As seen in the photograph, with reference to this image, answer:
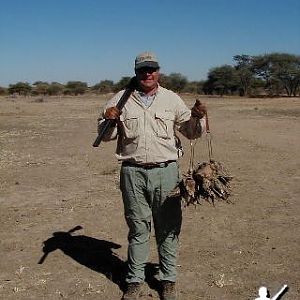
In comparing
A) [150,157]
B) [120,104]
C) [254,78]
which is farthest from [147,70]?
[254,78]

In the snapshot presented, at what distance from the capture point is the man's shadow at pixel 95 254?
216 inches

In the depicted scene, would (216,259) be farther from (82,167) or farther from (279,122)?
(279,122)

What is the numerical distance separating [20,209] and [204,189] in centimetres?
460

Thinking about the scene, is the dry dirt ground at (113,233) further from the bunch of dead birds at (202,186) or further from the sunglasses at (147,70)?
the sunglasses at (147,70)

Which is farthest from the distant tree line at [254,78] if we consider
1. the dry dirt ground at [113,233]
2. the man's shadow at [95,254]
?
the man's shadow at [95,254]

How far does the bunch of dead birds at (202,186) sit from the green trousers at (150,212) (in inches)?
4.9

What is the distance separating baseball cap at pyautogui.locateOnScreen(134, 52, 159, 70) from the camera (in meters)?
4.44

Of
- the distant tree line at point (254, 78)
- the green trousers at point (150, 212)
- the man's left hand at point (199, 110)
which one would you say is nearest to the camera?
the man's left hand at point (199, 110)

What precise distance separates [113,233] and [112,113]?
9.64 ft

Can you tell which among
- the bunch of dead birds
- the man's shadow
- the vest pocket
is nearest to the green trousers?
the bunch of dead birds

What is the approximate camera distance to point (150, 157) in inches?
179

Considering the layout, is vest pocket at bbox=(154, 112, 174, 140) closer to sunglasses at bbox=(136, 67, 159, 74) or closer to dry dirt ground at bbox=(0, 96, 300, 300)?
sunglasses at bbox=(136, 67, 159, 74)

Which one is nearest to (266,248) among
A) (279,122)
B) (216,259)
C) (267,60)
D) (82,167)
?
(216,259)

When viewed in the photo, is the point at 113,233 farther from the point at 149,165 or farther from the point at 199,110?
the point at 199,110
